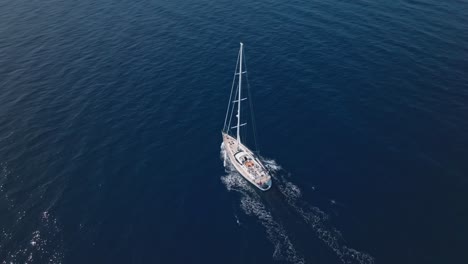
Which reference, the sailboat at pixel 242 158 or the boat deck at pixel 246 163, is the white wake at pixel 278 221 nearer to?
the sailboat at pixel 242 158

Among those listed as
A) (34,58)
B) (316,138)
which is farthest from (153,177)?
(34,58)

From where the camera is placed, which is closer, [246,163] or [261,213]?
[261,213]

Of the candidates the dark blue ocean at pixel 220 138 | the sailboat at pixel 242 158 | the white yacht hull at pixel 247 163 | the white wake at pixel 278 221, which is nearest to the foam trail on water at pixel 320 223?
the white wake at pixel 278 221

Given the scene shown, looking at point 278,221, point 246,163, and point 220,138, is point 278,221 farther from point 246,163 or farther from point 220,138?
point 220,138

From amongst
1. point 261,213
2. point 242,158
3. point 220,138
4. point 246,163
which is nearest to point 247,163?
point 246,163

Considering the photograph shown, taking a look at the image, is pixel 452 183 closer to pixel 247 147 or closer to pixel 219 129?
pixel 247 147

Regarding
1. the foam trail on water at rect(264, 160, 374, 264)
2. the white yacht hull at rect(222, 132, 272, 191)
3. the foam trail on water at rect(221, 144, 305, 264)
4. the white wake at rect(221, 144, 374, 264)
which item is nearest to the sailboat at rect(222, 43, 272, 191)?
the white yacht hull at rect(222, 132, 272, 191)
